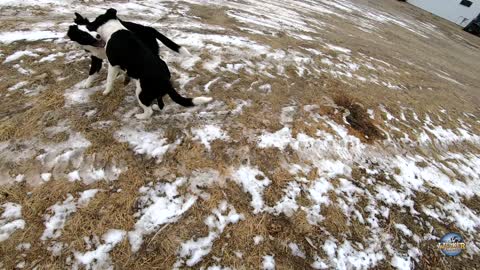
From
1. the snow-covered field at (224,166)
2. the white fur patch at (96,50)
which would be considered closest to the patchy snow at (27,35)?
the snow-covered field at (224,166)

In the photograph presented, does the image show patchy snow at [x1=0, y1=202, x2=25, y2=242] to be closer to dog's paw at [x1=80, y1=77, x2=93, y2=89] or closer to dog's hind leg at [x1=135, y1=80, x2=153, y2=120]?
dog's hind leg at [x1=135, y1=80, x2=153, y2=120]

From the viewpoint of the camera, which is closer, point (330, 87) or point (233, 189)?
point (233, 189)

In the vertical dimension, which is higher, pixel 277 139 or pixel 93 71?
pixel 93 71

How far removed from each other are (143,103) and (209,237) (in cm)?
180

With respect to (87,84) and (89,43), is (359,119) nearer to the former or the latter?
(89,43)

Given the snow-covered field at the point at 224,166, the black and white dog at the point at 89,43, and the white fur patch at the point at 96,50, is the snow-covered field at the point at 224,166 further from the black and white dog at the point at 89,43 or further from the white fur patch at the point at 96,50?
the white fur patch at the point at 96,50

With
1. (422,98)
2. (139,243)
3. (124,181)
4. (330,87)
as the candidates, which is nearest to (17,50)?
(124,181)

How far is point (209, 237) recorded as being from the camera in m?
2.63

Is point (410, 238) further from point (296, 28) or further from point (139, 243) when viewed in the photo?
point (296, 28)

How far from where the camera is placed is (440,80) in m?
8.23

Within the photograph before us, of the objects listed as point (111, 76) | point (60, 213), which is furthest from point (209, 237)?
point (111, 76)

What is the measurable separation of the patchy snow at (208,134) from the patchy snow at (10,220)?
186 cm

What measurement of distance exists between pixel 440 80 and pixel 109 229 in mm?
9471

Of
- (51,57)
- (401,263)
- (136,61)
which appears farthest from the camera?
(51,57)
